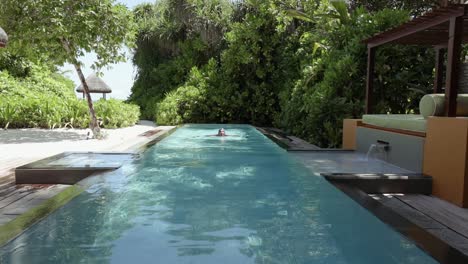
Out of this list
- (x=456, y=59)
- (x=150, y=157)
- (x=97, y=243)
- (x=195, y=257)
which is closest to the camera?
(x=195, y=257)

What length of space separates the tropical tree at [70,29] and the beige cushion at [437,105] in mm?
8131

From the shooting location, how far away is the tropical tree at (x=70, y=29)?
9.63m

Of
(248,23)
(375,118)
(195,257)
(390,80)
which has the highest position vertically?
(248,23)

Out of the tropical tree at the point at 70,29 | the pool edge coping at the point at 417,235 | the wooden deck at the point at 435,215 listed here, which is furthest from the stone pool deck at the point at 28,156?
the wooden deck at the point at 435,215

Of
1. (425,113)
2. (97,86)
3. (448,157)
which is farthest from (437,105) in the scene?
(97,86)

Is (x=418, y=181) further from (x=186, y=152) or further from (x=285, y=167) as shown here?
(x=186, y=152)

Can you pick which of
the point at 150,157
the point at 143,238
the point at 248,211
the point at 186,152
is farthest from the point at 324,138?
the point at 143,238

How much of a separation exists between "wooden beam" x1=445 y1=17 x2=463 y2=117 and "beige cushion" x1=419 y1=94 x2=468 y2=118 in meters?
0.23

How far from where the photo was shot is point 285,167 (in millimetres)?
→ 5730

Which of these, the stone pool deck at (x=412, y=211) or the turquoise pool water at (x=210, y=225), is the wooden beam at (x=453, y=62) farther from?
the turquoise pool water at (x=210, y=225)

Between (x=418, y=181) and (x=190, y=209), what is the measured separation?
266cm

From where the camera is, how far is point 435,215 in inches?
147

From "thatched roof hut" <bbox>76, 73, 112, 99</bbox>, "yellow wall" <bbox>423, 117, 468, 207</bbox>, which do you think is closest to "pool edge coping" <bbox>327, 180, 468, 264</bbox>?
"yellow wall" <bbox>423, 117, 468, 207</bbox>

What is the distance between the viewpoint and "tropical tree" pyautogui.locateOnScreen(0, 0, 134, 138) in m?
9.63
